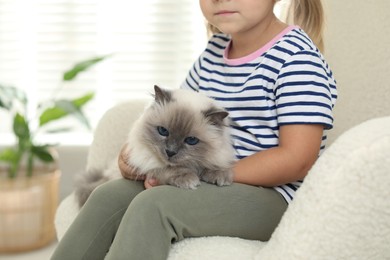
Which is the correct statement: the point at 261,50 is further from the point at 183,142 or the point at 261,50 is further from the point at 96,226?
the point at 96,226

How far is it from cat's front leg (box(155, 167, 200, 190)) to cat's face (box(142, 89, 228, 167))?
Answer: 0.8 inches

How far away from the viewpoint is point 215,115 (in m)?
1.44

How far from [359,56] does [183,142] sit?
789 mm

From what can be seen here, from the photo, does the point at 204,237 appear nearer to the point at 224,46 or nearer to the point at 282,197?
the point at 282,197

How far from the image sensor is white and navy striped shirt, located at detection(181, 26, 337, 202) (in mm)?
1442

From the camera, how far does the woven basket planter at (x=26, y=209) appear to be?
2637 mm

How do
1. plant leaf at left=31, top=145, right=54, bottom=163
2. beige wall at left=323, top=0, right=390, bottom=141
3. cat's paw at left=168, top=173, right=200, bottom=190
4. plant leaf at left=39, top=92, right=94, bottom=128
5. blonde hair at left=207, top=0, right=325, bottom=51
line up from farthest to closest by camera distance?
plant leaf at left=31, top=145, right=54, bottom=163 → plant leaf at left=39, top=92, right=94, bottom=128 → beige wall at left=323, top=0, right=390, bottom=141 → blonde hair at left=207, top=0, right=325, bottom=51 → cat's paw at left=168, top=173, right=200, bottom=190

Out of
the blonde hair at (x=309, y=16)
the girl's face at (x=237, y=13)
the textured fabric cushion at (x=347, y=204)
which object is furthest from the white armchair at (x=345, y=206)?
the blonde hair at (x=309, y=16)

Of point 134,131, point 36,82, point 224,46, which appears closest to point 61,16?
point 36,82

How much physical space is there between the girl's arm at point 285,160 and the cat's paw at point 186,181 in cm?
11

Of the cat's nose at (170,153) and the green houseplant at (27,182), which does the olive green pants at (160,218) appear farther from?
the green houseplant at (27,182)

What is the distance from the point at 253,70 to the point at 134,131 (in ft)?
1.12

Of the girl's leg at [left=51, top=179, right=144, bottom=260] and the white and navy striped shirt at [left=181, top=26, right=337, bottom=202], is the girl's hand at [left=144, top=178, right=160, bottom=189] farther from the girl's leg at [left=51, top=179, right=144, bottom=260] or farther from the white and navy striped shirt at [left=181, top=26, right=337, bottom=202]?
the white and navy striped shirt at [left=181, top=26, right=337, bottom=202]

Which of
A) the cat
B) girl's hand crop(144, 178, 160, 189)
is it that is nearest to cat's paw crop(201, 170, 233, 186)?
the cat
